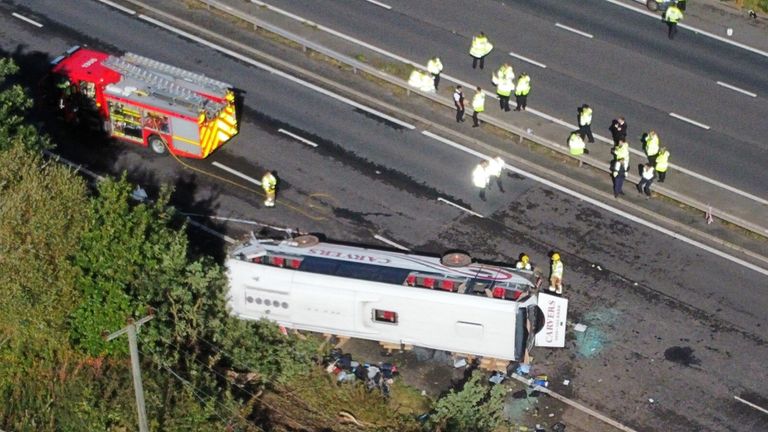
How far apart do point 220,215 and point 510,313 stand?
36.0 feet

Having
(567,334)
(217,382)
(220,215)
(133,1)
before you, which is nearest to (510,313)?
(567,334)

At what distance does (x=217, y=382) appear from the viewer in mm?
33719

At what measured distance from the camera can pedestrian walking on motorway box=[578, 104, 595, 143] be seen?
41969 mm

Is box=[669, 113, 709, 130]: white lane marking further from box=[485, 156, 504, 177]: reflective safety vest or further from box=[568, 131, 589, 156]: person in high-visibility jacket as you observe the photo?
box=[485, 156, 504, 177]: reflective safety vest

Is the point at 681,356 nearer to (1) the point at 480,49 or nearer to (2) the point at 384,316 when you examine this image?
(2) the point at 384,316

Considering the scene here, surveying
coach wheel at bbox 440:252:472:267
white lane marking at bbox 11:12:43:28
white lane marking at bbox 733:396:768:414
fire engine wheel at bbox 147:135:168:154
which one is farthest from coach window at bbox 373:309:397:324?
white lane marking at bbox 11:12:43:28

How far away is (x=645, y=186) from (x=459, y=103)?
6766 mm

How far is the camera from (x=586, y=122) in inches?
1658

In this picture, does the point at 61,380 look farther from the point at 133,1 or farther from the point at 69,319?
the point at 133,1

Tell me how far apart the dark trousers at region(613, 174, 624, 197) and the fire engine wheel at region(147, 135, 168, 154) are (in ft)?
46.6

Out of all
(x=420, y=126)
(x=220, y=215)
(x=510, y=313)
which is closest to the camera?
(x=510, y=313)

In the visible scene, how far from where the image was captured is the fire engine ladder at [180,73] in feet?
137

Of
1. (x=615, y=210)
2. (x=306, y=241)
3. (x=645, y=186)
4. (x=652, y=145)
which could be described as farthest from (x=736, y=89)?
(x=306, y=241)

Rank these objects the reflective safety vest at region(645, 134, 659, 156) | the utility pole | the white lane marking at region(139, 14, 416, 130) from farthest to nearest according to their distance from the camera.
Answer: the white lane marking at region(139, 14, 416, 130) < the reflective safety vest at region(645, 134, 659, 156) < the utility pole
